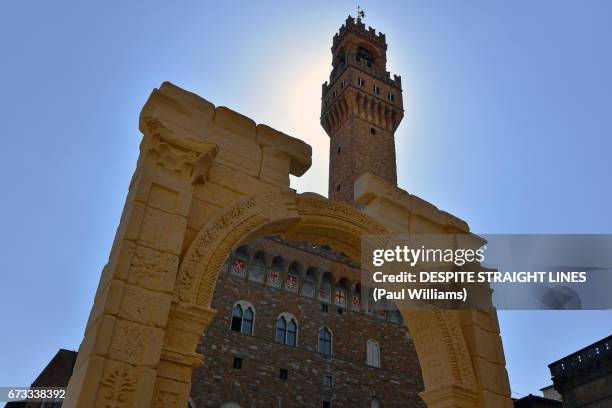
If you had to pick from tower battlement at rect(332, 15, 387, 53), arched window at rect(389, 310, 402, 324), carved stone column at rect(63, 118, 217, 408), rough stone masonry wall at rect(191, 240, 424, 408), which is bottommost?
carved stone column at rect(63, 118, 217, 408)

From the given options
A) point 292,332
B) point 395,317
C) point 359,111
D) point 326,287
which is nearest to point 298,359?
point 292,332

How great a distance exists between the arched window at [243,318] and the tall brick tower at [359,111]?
462 inches

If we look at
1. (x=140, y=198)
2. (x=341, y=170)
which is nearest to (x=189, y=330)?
(x=140, y=198)

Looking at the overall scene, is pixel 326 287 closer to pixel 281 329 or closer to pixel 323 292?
pixel 323 292

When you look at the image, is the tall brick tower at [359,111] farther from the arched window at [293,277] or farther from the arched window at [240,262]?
the arched window at [240,262]

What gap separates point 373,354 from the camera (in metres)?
24.9

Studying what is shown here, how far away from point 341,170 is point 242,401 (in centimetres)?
1865

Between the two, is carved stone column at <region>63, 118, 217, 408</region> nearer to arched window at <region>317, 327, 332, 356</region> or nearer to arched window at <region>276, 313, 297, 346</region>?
arched window at <region>276, 313, 297, 346</region>

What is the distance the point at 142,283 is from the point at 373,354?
22.2 m

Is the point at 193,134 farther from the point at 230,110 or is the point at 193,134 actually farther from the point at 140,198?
the point at 140,198

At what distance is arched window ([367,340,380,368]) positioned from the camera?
2450 cm

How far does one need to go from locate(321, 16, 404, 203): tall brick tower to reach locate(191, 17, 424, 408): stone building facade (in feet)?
26.5

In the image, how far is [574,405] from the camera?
1919 cm

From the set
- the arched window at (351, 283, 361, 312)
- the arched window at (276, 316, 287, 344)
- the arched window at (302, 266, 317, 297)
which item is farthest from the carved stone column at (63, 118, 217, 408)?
the arched window at (351, 283, 361, 312)
